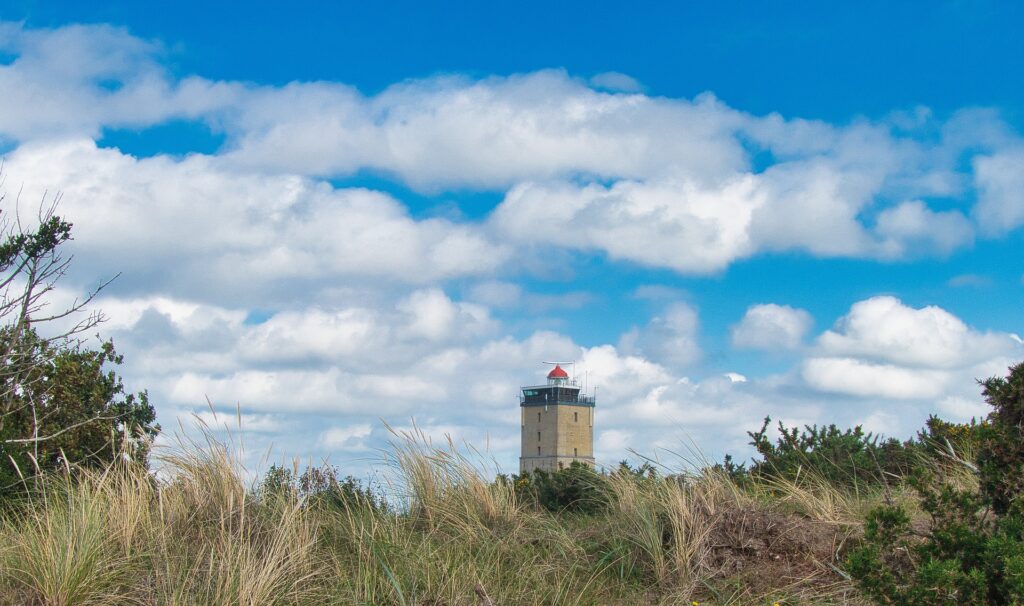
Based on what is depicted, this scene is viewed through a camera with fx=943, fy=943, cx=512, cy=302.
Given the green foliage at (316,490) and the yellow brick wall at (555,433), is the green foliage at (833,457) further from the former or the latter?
the yellow brick wall at (555,433)

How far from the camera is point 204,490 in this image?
7359 mm

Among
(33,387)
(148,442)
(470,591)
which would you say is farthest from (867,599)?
(33,387)

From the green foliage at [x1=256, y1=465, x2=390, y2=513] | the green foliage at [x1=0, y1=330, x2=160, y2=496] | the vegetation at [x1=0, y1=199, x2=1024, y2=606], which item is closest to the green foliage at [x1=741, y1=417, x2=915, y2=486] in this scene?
the vegetation at [x1=0, y1=199, x2=1024, y2=606]

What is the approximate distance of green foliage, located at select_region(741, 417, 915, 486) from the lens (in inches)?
403

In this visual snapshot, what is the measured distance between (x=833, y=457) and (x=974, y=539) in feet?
19.1

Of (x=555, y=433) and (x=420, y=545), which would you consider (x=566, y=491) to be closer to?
(x=420, y=545)

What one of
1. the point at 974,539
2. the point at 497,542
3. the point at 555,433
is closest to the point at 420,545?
the point at 497,542

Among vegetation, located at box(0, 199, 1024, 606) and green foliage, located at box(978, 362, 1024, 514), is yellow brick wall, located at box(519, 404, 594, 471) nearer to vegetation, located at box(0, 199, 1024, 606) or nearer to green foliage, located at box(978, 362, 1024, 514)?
vegetation, located at box(0, 199, 1024, 606)

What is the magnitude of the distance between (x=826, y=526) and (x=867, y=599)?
1.34 m

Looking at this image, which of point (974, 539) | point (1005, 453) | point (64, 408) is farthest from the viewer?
point (64, 408)

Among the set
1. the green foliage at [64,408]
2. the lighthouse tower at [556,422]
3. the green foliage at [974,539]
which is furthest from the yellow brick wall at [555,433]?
the green foliage at [974,539]

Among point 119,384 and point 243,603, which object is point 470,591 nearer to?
point 243,603

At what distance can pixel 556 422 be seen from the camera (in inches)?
3573

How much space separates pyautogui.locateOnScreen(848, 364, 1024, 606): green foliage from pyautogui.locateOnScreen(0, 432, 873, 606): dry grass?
4.05 ft
